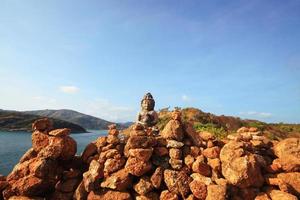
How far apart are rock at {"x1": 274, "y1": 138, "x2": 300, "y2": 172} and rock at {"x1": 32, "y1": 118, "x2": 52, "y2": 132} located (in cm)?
777

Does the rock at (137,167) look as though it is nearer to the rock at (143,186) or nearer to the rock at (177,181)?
the rock at (143,186)

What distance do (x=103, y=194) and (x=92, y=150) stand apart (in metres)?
1.80

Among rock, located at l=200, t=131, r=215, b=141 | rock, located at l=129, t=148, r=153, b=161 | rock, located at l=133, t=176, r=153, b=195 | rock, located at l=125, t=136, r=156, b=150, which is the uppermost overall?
rock, located at l=200, t=131, r=215, b=141

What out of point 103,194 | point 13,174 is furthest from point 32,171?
point 103,194

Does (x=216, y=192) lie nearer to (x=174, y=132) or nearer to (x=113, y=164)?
(x=174, y=132)

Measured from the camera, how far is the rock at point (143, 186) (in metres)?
7.45

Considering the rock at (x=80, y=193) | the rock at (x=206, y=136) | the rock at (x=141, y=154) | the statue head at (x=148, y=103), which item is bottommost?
the rock at (x=80, y=193)

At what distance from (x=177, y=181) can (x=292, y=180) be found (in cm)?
323

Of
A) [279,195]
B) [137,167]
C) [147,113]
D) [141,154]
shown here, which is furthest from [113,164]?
[279,195]

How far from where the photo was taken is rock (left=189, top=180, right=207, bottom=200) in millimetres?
6965

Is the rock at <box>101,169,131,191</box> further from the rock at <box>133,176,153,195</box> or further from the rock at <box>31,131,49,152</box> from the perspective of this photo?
the rock at <box>31,131,49,152</box>

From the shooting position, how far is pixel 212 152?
7.89m

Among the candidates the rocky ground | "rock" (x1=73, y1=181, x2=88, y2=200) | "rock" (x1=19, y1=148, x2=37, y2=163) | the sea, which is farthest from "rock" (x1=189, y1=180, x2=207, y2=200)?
the sea

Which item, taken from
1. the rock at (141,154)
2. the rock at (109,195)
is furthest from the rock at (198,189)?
the rock at (109,195)
